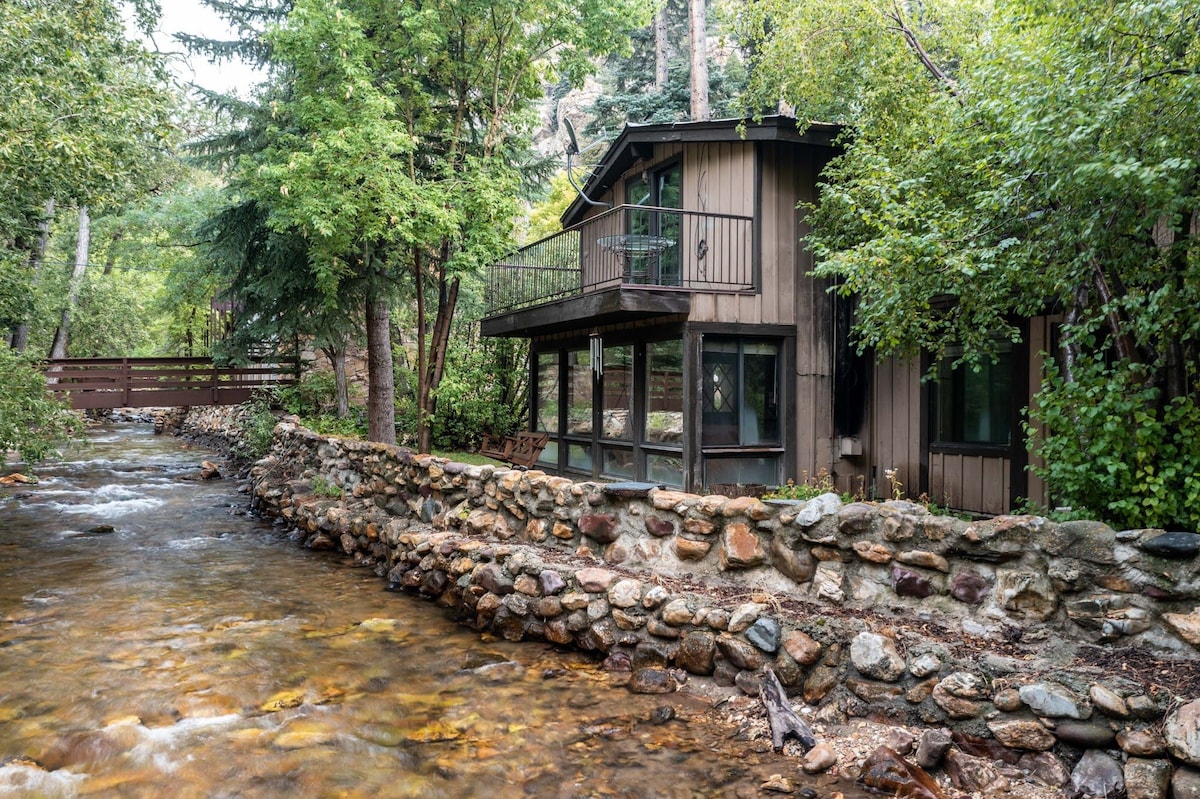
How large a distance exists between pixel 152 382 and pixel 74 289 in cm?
508

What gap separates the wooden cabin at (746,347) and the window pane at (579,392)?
3.44 ft

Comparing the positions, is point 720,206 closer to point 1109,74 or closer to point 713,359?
point 713,359

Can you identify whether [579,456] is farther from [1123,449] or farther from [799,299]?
[1123,449]

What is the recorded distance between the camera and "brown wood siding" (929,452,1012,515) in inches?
313

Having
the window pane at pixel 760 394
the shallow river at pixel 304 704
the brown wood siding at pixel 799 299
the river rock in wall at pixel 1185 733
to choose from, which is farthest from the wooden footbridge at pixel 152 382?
the river rock in wall at pixel 1185 733

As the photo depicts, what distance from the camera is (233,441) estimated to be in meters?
18.5

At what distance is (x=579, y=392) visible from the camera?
1248 cm

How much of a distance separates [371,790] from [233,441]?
16668mm

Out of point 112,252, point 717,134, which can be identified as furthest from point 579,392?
point 112,252

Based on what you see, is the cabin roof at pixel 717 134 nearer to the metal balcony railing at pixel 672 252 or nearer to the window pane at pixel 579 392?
the metal balcony railing at pixel 672 252

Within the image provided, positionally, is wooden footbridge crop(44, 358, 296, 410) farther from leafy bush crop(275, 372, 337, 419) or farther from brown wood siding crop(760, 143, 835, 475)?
brown wood siding crop(760, 143, 835, 475)

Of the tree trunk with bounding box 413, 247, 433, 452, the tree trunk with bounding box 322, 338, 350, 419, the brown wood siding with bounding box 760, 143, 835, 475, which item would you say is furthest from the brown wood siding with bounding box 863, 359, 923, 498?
the tree trunk with bounding box 322, 338, 350, 419

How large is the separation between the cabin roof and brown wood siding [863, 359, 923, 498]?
2.94 m

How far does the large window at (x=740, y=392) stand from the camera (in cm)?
973
